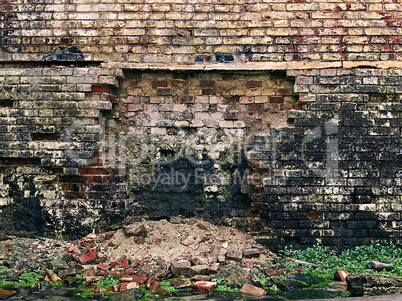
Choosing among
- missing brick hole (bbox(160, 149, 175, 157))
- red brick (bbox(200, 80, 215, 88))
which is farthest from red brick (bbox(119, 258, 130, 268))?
red brick (bbox(200, 80, 215, 88))

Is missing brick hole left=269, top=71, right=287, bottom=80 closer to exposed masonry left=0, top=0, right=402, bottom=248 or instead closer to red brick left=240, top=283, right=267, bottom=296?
exposed masonry left=0, top=0, right=402, bottom=248

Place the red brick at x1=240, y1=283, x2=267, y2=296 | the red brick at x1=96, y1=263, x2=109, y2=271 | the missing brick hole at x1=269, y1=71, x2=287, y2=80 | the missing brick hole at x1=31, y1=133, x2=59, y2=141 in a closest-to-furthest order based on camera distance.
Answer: the red brick at x1=240, y1=283, x2=267, y2=296
the red brick at x1=96, y1=263, x2=109, y2=271
the missing brick hole at x1=31, y1=133, x2=59, y2=141
the missing brick hole at x1=269, y1=71, x2=287, y2=80

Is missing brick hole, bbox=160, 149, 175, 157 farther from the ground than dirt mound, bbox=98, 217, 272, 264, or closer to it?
farther from the ground

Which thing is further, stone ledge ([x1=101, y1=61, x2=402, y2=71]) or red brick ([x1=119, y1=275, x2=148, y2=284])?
stone ledge ([x1=101, y1=61, x2=402, y2=71])

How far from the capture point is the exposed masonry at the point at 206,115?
3.69 m

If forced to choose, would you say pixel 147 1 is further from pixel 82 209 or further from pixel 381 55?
pixel 381 55

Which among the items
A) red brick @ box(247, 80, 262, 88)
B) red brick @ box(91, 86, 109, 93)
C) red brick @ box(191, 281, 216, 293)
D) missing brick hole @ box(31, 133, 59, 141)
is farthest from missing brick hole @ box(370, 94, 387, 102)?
missing brick hole @ box(31, 133, 59, 141)

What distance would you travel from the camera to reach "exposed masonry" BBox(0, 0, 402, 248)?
3686 millimetres

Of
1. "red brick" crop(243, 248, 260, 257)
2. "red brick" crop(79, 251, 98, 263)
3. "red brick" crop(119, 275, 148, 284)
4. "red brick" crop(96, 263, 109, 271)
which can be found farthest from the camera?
"red brick" crop(243, 248, 260, 257)

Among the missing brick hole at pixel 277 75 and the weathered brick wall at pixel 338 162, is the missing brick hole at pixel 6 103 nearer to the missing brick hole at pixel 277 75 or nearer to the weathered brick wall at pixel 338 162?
the weathered brick wall at pixel 338 162

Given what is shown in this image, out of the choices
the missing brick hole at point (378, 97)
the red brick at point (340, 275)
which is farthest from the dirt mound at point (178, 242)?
the missing brick hole at point (378, 97)

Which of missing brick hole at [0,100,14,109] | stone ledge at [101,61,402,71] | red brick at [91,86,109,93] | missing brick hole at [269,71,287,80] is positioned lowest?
missing brick hole at [0,100,14,109]

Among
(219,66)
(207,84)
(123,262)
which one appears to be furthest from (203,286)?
(219,66)

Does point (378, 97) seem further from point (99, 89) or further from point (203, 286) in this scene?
point (99, 89)
